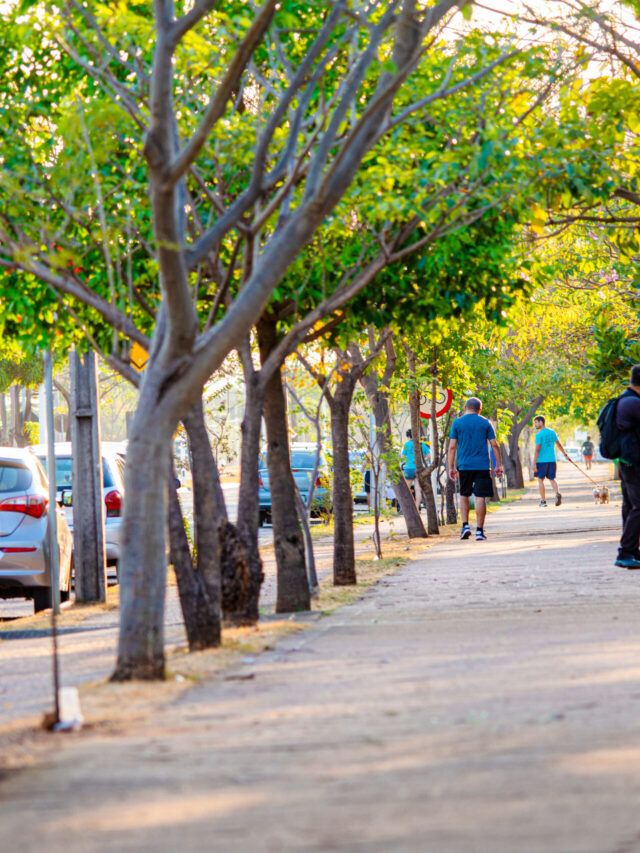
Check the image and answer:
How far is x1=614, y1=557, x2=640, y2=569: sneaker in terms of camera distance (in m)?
13.2

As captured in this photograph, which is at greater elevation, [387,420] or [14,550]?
[387,420]

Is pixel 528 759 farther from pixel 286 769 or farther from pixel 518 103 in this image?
pixel 518 103

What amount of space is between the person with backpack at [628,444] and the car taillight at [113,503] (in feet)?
17.5

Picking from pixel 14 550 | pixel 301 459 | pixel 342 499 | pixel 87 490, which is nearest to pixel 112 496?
pixel 87 490

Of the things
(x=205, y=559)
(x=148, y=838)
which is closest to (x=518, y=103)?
(x=205, y=559)

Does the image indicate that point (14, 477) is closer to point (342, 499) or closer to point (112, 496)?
point (112, 496)

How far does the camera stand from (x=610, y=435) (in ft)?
42.1

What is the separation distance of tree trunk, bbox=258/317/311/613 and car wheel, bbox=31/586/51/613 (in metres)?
3.10

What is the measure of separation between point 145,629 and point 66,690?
538 mm

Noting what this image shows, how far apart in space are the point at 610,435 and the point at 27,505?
548 centimetres

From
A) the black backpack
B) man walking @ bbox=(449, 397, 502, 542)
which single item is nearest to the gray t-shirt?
man walking @ bbox=(449, 397, 502, 542)

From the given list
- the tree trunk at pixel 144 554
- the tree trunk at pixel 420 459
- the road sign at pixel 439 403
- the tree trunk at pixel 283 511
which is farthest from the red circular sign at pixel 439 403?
the tree trunk at pixel 144 554

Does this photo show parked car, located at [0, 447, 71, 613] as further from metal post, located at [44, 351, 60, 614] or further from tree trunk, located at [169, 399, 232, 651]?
tree trunk, located at [169, 399, 232, 651]

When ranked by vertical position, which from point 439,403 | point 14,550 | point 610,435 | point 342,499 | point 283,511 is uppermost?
point 439,403
